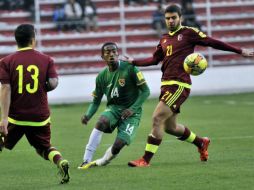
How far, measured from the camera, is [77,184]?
9.14 metres

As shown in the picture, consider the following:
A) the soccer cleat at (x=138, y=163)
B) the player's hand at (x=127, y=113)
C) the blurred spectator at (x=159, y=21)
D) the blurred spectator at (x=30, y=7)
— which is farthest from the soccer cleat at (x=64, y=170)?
the blurred spectator at (x=159, y=21)

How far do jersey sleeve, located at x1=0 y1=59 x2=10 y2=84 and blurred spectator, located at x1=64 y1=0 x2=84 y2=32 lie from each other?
18984 mm

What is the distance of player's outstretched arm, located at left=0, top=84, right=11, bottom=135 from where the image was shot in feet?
29.0

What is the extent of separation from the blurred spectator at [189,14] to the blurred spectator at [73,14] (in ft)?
11.9

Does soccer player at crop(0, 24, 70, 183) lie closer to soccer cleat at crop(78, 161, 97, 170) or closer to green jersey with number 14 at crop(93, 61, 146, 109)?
soccer cleat at crop(78, 161, 97, 170)

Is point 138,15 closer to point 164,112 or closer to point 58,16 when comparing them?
point 58,16

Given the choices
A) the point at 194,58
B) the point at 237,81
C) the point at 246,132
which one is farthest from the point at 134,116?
the point at 237,81

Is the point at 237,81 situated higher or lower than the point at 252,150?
lower

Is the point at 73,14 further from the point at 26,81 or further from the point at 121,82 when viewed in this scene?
the point at 26,81

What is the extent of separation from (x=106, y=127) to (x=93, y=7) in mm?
18039

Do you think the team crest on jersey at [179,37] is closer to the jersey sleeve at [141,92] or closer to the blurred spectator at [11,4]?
the jersey sleeve at [141,92]

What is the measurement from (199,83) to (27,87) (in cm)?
1672

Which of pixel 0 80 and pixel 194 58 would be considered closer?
pixel 0 80

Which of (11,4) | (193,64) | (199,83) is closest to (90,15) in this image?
(11,4)
